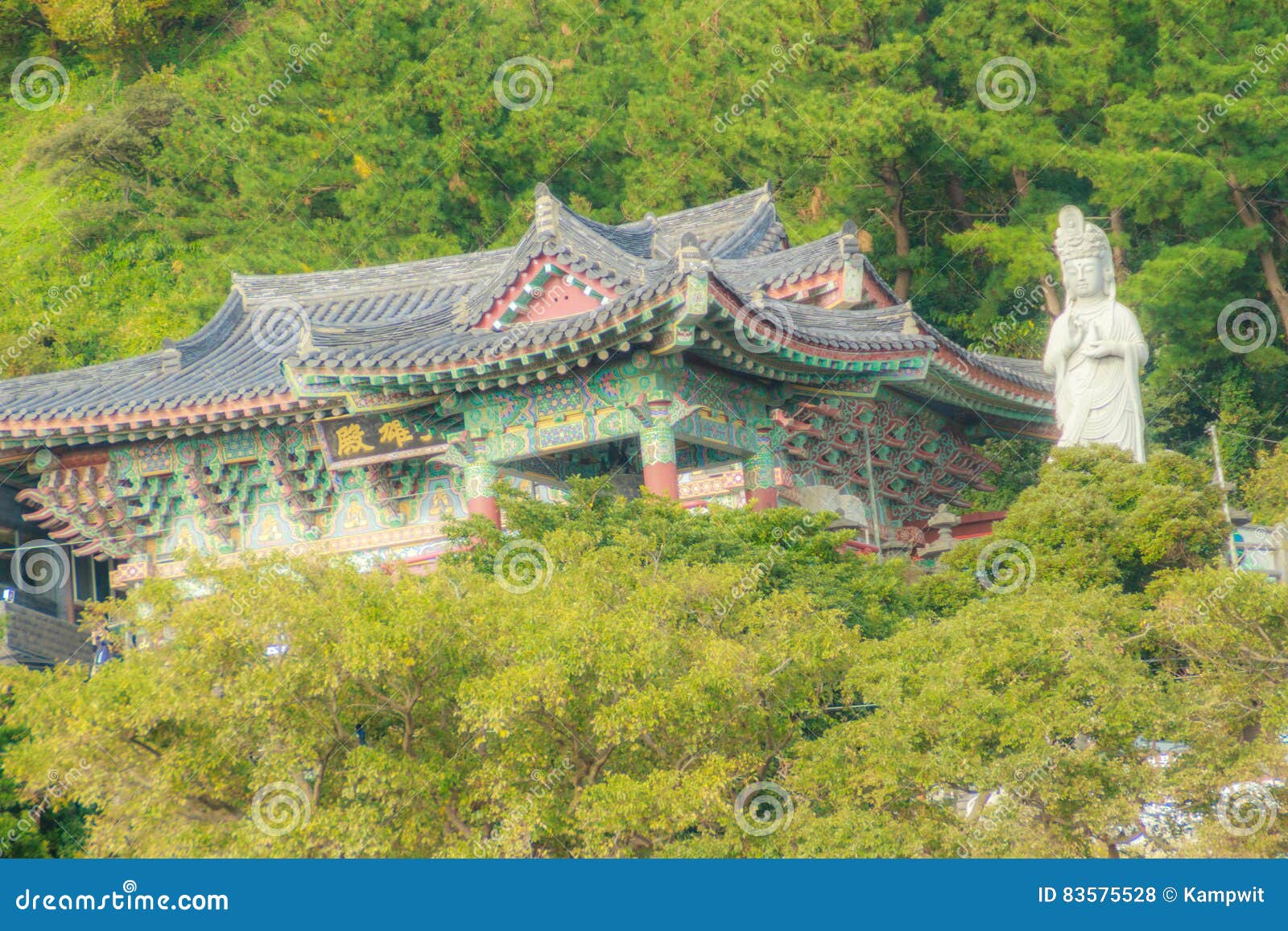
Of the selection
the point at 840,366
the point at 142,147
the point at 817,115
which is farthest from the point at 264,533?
the point at 142,147

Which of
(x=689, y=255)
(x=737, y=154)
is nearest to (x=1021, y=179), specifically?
(x=737, y=154)

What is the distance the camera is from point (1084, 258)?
1395 centimetres

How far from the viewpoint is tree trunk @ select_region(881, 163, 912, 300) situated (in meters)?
23.7

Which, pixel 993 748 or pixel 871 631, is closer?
pixel 993 748

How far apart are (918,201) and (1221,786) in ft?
55.5

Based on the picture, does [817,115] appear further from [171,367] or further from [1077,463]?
[1077,463]

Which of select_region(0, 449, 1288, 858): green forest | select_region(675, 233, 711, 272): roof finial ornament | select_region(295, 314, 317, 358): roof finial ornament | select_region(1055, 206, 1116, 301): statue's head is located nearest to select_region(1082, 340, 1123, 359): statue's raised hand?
select_region(1055, 206, 1116, 301): statue's head

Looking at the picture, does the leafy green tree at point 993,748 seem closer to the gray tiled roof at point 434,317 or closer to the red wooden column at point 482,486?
the gray tiled roof at point 434,317

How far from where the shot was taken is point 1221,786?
8.62m

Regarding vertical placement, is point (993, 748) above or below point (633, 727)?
below

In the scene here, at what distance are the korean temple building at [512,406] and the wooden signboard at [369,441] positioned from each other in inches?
0.9

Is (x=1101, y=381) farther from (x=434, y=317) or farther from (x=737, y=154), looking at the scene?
(x=737, y=154)

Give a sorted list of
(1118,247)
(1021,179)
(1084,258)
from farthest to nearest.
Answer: (1021,179)
(1118,247)
(1084,258)

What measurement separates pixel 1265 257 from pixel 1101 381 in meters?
8.79
